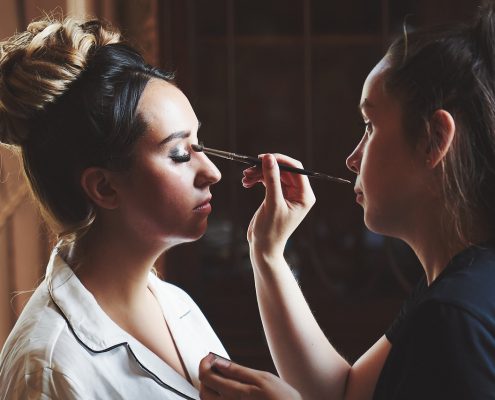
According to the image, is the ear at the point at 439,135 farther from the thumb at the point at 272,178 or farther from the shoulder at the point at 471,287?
the thumb at the point at 272,178

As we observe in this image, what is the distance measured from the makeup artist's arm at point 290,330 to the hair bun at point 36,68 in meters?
0.34

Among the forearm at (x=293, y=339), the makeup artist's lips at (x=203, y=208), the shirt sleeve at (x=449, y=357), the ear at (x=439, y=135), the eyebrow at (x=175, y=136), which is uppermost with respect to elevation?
the ear at (x=439, y=135)

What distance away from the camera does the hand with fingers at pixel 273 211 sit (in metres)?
1.15

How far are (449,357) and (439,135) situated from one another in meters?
0.29

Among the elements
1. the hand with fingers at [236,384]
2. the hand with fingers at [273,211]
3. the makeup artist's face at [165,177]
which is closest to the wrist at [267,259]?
the hand with fingers at [273,211]

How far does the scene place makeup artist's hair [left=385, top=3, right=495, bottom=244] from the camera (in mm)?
948

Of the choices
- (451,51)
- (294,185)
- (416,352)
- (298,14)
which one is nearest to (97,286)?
(294,185)

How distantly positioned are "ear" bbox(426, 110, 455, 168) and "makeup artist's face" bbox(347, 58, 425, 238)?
0.10 ft

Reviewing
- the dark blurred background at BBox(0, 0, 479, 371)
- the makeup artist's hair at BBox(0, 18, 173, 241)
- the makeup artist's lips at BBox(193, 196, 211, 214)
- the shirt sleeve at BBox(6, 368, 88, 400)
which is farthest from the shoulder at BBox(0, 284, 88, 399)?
the dark blurred background at BBox(0, 0, 479, 371)

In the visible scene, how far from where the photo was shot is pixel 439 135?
0.95m

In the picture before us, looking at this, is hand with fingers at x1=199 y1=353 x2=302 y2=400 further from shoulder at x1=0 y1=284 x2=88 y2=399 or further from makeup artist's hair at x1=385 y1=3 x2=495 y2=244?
makeup artist's hair at x1=385 y1=3 x2=495 y2=244

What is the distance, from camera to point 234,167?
2.19 m

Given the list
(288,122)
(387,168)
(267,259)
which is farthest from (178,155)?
(288,122)

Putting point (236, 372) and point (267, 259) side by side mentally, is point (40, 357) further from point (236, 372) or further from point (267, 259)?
point (267, 259)
